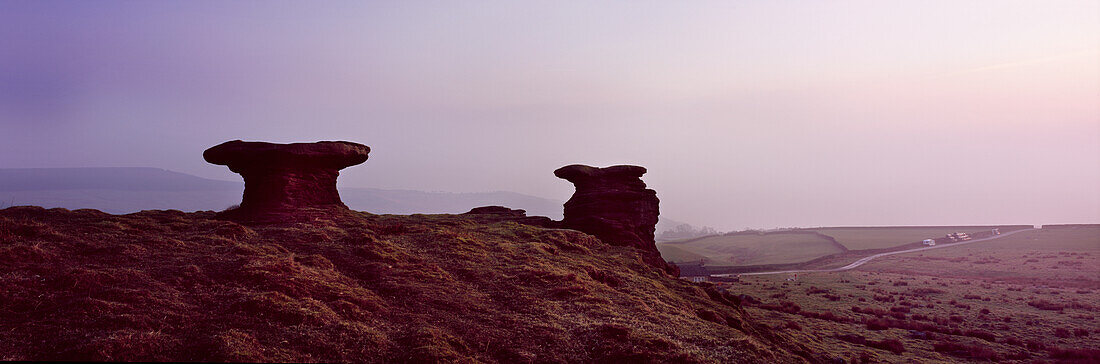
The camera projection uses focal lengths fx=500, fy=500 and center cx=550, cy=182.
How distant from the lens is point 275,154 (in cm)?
2591

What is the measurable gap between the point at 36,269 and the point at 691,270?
7844cm

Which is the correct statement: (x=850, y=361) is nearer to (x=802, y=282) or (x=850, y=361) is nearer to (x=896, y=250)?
(x=802, y=282)

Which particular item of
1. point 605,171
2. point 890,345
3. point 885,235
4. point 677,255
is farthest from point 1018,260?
point 605,171

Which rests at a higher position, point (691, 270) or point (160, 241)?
point (160, 241)

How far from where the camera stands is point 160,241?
18.7m

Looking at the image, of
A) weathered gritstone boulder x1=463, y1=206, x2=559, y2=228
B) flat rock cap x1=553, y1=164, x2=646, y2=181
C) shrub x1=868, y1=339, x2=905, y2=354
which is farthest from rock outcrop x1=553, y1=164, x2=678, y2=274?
shrub x1=868, y1=339, x2=905, y2=354

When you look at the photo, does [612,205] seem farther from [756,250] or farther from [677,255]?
[756,250]

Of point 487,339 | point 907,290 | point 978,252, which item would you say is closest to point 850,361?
point 487,339

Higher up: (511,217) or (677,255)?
(511,217)

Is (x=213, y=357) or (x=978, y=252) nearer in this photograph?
(x=213, y=357)

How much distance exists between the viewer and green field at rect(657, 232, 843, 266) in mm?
132250

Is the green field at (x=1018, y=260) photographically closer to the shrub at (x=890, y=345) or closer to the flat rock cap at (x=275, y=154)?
the shrub at (x=890, y=345)

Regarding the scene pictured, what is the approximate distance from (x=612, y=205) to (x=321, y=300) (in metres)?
25.9

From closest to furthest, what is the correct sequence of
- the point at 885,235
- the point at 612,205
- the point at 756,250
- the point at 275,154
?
1. the point at 275,154
2. the point at 612,205
3. the point at 756,250
4. the point at 885,235
